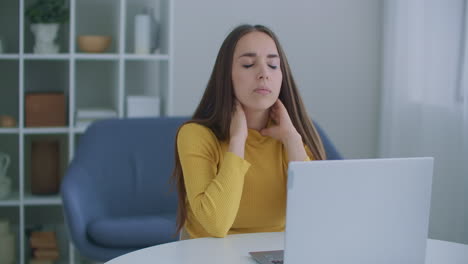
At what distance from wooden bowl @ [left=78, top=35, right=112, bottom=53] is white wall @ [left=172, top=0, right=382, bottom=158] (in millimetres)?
489

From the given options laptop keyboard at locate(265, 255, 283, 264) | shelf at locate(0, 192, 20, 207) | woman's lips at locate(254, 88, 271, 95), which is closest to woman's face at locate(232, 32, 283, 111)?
woman's lips at locate(254, 88, 271, 95)

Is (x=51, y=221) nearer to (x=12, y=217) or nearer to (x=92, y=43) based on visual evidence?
(x=12, y=217)

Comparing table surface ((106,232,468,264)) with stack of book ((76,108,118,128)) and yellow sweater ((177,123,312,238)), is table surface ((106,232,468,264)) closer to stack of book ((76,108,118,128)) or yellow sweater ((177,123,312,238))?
yellow sweater ((177,123,312,238))

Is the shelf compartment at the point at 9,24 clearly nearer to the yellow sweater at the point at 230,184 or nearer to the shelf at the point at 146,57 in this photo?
the shelf at the point at 146,57

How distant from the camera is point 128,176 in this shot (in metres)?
3.21

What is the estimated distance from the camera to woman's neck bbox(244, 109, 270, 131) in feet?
6.46

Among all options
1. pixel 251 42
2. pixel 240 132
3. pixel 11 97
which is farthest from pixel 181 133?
pixel 11 97


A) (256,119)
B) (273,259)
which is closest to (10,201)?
(256,119)

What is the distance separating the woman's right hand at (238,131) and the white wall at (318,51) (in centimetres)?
207

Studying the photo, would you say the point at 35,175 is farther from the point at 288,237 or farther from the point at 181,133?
the point at 288,237

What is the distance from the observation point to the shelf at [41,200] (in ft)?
11.2

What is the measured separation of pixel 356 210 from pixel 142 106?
244 centimetres

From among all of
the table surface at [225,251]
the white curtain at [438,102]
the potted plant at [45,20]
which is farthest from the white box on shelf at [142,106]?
the table surface at [225,251]

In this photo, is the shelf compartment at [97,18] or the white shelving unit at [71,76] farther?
the shelf compartment at [97,18]
